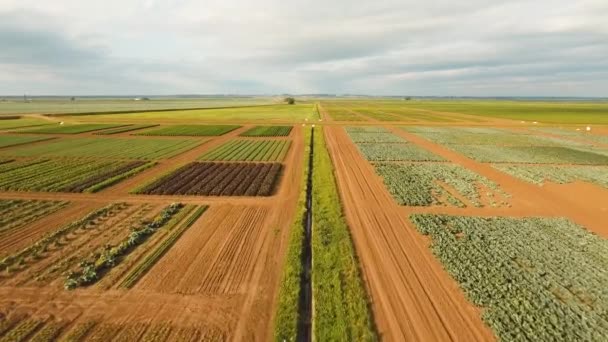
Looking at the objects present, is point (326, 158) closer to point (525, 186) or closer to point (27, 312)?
point (525, 186)

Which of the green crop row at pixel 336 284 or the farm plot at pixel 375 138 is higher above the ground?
the farm plot at pixel 375 138

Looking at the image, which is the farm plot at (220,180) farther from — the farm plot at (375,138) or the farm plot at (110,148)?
the farm plot at (375,138)

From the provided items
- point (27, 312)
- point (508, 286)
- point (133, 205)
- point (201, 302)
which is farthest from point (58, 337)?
point (508, 286)

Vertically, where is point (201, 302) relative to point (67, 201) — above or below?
below

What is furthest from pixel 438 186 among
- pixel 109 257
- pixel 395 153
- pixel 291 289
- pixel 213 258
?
pixel 109 257

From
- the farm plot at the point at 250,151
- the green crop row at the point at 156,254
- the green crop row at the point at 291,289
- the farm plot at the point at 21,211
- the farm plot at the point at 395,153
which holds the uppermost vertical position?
the farm plot at the point at 250,151

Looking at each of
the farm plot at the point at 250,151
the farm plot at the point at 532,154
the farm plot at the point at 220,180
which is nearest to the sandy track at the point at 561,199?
the farm plot at the point at 532,154
